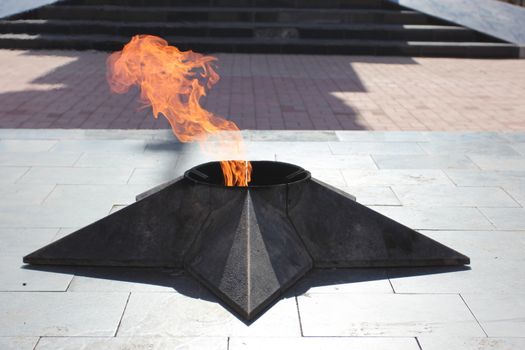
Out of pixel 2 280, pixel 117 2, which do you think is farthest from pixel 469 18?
pixel 2 280

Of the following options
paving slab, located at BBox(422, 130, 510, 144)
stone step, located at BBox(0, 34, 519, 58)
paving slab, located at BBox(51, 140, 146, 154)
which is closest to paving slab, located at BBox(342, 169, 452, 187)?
paving slab, located at BBox(422, 130, 510, 144)

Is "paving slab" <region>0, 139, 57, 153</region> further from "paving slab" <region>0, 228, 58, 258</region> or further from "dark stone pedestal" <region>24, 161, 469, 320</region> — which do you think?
"dark stone pedestal" <region>24, 161, 469, 320</region>

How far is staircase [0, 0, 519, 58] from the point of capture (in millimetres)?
14125

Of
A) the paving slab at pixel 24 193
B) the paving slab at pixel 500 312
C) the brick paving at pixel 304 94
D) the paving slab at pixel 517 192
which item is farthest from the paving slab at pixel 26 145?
the paving slab at pixel 500 312

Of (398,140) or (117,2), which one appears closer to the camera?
(398,140)

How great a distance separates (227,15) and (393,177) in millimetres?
9540

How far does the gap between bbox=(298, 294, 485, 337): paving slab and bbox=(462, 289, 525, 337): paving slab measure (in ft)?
0.19

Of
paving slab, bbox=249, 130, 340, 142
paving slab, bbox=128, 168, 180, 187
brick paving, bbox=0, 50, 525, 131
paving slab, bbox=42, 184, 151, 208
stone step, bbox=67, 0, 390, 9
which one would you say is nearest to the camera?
paving slab, bbox=42, 184, 151, 208

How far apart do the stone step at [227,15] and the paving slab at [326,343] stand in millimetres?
12142

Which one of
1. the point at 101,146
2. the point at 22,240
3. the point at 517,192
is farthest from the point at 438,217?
the point at 101,146

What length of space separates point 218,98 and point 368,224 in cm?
584

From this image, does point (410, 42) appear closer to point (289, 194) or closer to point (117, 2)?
point (117, 2)

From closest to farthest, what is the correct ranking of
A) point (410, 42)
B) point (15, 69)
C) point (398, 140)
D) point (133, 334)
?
point (133, 334)
point (398, 140)
point (15, 69)
point (410, 42)

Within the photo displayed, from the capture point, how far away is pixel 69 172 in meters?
6.32
